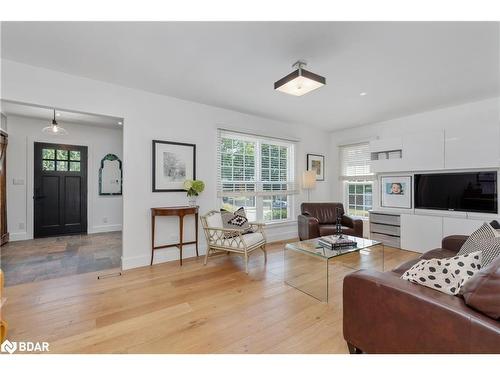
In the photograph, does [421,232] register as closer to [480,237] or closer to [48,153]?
[480,237]

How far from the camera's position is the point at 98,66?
8.58 ft

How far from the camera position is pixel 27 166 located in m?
4.79

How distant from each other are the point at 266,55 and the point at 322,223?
3.30 metres

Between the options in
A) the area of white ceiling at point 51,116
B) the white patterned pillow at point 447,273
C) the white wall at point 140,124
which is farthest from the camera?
the area of white ceiling at point 51,116

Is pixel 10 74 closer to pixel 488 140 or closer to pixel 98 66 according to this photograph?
pixel 98 66

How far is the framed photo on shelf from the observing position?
3.47 metres

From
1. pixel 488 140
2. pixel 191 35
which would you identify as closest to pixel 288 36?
pixel 191 35

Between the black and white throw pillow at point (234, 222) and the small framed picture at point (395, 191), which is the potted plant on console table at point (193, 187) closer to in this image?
the black and white throw pillow at point (234, 222)

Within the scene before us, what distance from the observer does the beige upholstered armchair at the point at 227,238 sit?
3.14 m

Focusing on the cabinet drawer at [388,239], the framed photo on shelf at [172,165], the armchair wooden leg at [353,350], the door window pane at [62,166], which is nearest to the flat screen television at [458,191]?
the cabinet drawer at [388,239]

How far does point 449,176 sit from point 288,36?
141 inches

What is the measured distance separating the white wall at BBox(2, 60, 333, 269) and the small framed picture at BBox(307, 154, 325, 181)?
1552 millimetres

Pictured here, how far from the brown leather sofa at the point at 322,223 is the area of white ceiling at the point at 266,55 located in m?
2.07

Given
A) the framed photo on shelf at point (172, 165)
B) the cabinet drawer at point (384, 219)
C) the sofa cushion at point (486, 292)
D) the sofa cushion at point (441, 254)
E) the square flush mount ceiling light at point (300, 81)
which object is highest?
the square flush mount ceiling light at point (300, 81)
